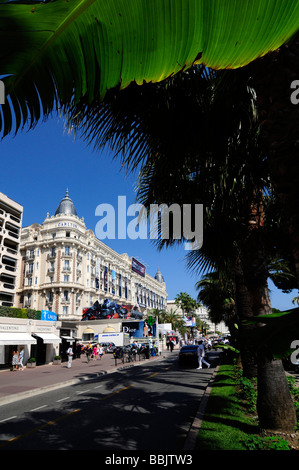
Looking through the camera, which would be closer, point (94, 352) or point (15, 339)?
point (15, 339)

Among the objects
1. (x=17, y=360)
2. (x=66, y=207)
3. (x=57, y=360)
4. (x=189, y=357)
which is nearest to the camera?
(x=189, y=357)

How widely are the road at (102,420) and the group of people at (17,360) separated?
44.3ft

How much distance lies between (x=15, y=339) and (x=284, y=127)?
2635 cm

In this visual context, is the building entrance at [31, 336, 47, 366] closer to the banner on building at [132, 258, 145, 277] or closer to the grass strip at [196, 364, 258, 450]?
the grass strip at [196, 364, 258, 450]

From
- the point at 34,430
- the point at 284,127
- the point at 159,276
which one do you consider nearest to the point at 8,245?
the point at 34,430

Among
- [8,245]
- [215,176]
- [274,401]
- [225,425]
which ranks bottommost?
[225,425]

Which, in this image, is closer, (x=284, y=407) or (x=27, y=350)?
(x=284, y=407)

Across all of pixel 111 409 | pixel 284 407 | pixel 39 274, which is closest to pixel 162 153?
pixel 284 407

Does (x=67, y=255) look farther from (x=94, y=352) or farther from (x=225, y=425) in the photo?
(x=225, y=425)

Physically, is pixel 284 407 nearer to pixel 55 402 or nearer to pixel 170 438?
pixel 170 438

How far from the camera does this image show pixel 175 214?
6320mm

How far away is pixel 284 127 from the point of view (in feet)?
7.20

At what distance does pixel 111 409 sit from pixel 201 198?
297 inches

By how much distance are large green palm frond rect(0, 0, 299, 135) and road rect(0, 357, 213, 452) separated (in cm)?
650
